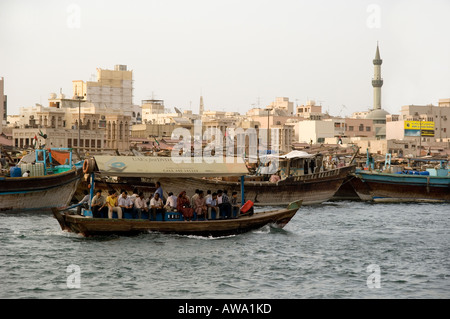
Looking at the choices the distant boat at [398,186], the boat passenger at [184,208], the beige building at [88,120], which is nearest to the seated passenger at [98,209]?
the boat passenger at [184,208]

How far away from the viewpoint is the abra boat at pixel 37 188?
133 feet

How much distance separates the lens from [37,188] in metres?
41.9

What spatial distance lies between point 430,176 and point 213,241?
32.2 metres

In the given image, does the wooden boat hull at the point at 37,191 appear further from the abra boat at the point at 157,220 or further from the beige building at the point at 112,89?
→ the beige building at the point at 112,89

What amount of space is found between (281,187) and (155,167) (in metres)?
19.1

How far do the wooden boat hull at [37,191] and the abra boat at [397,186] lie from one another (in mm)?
22048

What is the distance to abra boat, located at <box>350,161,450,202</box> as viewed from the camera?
187 feet

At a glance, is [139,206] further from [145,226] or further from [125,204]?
[145,226]

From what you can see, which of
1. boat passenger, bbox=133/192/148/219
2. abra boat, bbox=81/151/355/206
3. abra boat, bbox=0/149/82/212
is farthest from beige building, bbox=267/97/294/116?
boat passenger, bbox=133/192/148/219

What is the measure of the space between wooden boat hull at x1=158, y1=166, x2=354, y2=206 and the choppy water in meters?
10.3

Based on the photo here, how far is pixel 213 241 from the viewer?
1178 inches

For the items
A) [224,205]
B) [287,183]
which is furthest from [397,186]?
[224,205]

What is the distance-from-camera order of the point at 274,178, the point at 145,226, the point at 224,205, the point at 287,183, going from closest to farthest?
the point at 145,226, the point at 224,205, the point at 287,183, the point at 274,178

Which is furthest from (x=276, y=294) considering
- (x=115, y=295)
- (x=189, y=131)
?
(x=189, y=131)
